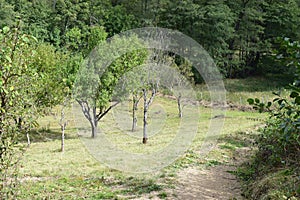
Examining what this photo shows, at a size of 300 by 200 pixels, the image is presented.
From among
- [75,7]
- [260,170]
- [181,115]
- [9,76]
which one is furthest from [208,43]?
[9,76]

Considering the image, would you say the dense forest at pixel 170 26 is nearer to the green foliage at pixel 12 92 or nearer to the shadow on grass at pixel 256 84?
the shadow on grass at pixel 256 84

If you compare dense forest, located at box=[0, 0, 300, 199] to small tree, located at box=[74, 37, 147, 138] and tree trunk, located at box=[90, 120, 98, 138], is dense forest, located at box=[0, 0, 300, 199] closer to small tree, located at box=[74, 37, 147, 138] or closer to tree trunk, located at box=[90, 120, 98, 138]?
small tree, located at box=[74, 37, 147, 138]

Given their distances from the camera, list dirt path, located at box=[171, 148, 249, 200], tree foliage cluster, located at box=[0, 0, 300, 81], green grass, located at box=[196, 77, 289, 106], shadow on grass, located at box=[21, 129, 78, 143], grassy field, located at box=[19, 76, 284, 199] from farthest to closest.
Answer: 1. tree foliage cluster, located at box=[0, 0, 300, 81]
2. green grass, located at box=[196, 77, 289, 106]
3. shadow on grass, located at box=[21, 129, 78, 143]
4. grassy field, located at box=[19, 76, 284, 199]
5. dirt path, located at box=[171, 148, 249, 200]

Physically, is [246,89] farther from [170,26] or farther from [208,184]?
[208,184]

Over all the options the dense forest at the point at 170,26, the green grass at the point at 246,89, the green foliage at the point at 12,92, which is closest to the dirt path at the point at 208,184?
the green foliage at the point at 12,92

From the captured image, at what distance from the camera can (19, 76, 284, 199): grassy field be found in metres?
8.06

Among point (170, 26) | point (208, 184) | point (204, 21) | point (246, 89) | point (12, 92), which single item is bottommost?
point (208, 184)

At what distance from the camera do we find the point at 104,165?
11.3 metres

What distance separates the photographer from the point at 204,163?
33.8ft

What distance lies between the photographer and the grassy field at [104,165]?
8.06 metres

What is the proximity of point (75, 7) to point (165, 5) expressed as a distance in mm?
10059

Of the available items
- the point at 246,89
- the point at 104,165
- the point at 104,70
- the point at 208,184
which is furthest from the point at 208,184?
the point at 246,89

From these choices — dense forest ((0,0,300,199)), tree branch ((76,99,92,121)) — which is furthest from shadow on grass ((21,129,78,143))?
dense forest ((0,0,300,199))

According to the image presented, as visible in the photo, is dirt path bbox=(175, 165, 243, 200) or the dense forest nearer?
dirt path bbox=(175, 165, 243, 200)
